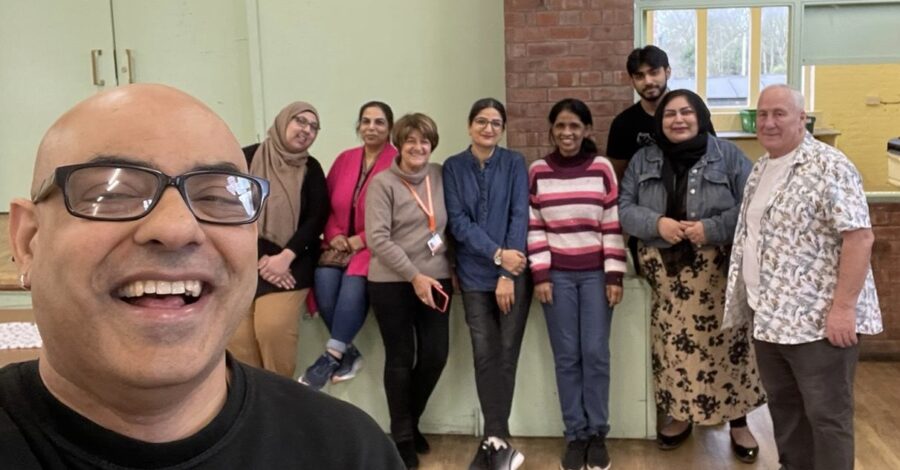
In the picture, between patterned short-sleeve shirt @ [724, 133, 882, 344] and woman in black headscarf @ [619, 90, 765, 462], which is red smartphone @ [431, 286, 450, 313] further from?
patterned short-sleeve shirt @ [724, 133, 882, 344]

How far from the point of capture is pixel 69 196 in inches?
32.9

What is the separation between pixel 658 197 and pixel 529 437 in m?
1.23

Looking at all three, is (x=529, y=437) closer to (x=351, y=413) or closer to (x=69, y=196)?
(x=351, y=413)

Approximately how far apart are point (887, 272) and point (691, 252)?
200 centimetres

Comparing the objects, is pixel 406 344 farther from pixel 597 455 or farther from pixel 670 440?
pixel 670 440

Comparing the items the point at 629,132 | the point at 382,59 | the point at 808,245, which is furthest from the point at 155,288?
the point at 382,59

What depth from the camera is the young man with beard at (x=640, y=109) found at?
365cm

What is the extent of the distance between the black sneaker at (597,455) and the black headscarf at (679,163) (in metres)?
0.76

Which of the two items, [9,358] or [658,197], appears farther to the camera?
[658,197]

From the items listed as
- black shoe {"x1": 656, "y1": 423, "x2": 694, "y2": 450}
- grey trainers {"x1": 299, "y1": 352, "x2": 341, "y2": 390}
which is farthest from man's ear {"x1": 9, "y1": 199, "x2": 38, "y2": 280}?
black shoe {"x1": 656, "y1": 423, "x2": 694, "y2": 450}

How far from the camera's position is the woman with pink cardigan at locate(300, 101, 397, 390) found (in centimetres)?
353

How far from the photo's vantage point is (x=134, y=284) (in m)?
0.84

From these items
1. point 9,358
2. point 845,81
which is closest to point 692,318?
point 845,81

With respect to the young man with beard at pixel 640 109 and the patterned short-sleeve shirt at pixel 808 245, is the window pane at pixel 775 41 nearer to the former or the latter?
the young man with beard at pixel 640 109
